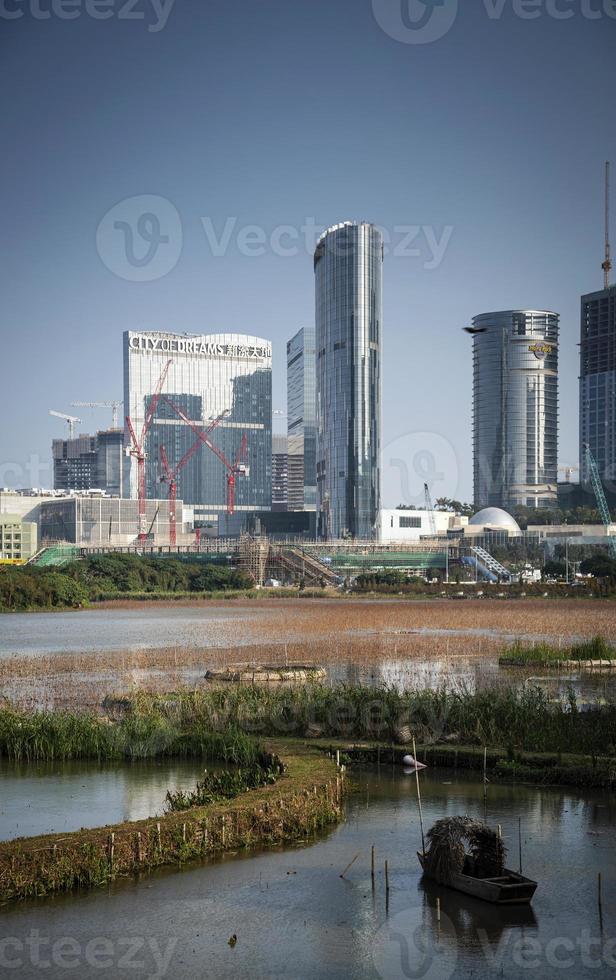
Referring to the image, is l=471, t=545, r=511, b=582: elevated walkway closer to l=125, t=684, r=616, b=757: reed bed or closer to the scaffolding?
the scaffolding

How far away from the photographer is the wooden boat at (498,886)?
20.5 metres

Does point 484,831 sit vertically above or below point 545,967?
above

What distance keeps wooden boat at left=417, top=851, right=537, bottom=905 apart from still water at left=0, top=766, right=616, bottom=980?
213 millimetres

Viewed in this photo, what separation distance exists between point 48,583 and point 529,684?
77.5 metres

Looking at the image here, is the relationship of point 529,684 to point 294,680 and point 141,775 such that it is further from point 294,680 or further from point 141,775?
point 141,775

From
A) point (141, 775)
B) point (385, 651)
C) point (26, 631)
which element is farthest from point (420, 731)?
point (26, 631)

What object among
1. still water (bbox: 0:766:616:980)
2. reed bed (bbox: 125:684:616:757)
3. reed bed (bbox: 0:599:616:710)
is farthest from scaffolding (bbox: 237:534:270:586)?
still water (bbox: 0:766:616:980)

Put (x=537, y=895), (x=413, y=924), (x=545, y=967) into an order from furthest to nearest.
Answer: (x=537, y=895)
(x=413, y=924)
(x=545, y=967)

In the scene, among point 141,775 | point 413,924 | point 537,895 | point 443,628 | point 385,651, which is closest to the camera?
point 413,924

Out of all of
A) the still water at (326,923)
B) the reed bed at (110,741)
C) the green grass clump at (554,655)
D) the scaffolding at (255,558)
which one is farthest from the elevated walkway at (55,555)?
the still water at (326,923)

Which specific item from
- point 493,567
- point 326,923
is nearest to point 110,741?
point 326,923

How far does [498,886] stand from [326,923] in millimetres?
3204

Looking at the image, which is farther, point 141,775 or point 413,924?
point 141,775

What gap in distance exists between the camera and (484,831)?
21328 millimetres
